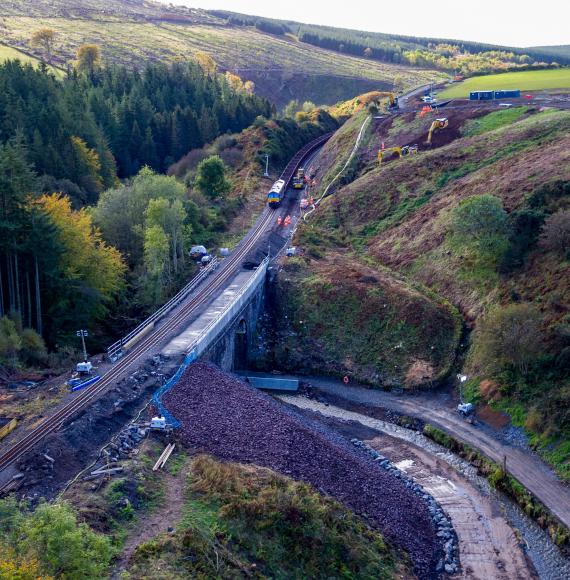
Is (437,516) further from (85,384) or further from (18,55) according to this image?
(18,55)

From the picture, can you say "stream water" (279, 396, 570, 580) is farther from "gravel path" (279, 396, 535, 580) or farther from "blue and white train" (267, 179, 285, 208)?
"blue and white train" (267, 179, 285, 208)

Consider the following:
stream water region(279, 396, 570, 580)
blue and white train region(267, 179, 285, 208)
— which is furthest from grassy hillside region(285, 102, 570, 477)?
blue and white train region(267, 179, 285, 208)

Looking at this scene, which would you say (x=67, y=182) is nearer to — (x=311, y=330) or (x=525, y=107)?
(x=311, y=330)

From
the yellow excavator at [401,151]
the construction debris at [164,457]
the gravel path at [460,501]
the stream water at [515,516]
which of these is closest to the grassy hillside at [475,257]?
the yellow excavator at [401,151]

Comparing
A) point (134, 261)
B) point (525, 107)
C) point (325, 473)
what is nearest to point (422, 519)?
point (325, 473)

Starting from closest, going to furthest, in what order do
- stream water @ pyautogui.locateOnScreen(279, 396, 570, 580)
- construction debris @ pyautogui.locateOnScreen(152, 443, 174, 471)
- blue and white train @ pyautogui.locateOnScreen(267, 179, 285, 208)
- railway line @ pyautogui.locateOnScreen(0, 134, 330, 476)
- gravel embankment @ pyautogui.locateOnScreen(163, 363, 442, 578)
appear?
stream water @ pyautogui.locateOnScreen(279, 396, 570, 580)
construction debris @ pyautogui.locateOnScreen(152, 443, 174, 471)
railway line @ pyautogui.locateOnScreen(0, 134, 330, 476)
gravel embankment @ pyautogui.locateOnScreen(163, 363, 442, 578)
blue and white train @ pyautogui.locateOnScreen(267, 179, 285, 208)

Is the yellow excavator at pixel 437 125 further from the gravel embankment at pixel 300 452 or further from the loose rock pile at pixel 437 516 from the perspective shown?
the gravel embankment at pixel 300 452
